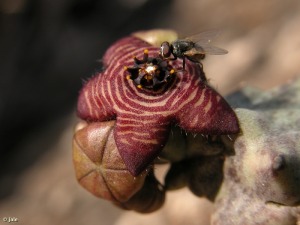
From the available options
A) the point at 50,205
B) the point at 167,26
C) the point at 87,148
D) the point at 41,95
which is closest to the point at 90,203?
the point at 50,205

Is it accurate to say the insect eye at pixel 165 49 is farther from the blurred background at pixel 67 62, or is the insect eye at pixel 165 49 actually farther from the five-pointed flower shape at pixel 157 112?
the blurred background at pixel 67 62

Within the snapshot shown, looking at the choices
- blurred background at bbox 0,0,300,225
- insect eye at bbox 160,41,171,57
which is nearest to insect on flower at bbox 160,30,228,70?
insect eye at bbox 160,41,171,57

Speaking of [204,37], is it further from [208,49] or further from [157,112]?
[157,112]

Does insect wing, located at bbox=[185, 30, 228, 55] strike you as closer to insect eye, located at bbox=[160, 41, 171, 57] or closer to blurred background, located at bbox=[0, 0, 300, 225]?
insect eye, located at bbox=[160, 41, 171, 57]

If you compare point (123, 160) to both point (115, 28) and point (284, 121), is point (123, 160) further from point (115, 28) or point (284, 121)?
point (115, 28)

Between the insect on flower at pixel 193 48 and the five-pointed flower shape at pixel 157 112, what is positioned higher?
the insect on flower at pixel 193 48

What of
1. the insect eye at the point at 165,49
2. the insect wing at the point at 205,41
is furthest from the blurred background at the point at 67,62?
Answer: the insect eye at the point at 165,49
